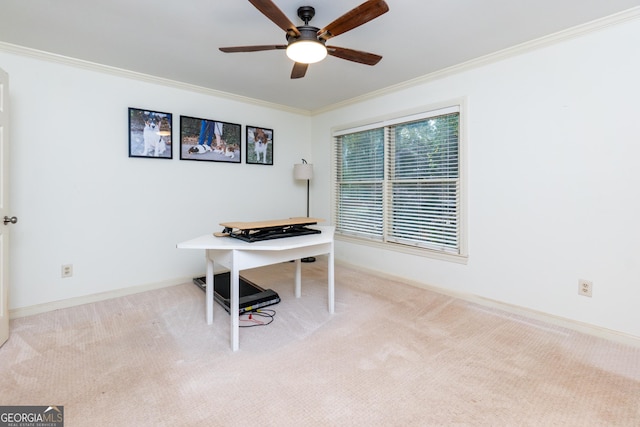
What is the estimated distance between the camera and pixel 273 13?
1.63 m

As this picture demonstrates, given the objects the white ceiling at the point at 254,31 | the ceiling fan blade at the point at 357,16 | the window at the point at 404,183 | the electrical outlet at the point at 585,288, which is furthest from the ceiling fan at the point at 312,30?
the electrical outlet at the point at 585,288

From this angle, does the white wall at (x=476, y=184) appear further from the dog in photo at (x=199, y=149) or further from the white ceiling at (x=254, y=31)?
the white ceiling at (x=254, y=31)

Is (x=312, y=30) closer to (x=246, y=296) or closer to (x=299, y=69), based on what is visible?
(x=299, y=69)

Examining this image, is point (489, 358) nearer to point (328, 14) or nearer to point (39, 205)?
point (328, 14)

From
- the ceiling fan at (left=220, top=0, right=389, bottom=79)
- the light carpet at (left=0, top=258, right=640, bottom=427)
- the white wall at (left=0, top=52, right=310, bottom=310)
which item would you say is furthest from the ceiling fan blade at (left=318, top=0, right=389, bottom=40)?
the white wall at (left=0, top=52, right=310, bottom=310)

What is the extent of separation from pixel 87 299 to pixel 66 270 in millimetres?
338

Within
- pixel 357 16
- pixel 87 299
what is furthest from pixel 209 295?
pixel 357 16

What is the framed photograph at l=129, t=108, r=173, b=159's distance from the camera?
10.2 feet

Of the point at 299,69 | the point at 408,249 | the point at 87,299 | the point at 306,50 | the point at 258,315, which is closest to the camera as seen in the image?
the point at 306,50

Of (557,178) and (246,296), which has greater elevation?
(557,178)

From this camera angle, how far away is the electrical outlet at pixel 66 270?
2.80 m

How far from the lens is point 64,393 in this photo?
63.8 inches

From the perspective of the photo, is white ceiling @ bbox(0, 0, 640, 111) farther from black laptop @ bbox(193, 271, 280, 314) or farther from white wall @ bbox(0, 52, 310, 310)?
black laptop @ bbox(193, 271, 280, 314)

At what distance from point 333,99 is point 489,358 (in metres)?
3.36
